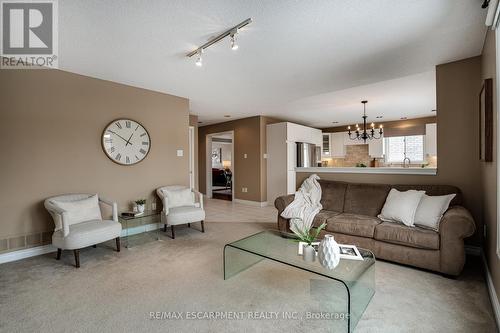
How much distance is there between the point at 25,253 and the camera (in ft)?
9.73

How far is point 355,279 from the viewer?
5.68ft

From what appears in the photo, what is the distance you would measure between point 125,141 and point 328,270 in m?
3.51

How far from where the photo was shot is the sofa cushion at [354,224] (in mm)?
2814

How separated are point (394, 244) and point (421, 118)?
5979 mm

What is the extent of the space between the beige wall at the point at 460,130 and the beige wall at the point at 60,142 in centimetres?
430

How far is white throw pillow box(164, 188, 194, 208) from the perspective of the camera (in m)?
3.91

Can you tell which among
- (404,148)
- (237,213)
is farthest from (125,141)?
(404,148)

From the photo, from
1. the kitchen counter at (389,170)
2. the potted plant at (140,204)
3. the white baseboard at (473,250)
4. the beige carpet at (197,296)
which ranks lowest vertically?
the beige carpet at (197,296)

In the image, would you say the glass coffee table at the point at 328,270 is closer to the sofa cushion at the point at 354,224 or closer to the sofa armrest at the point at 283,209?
the sofa cushion at the point at 354,224

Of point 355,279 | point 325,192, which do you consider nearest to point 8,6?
point 355,279

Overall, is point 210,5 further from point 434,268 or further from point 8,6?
point 434,268

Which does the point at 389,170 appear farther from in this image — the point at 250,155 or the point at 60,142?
the point at 60,142

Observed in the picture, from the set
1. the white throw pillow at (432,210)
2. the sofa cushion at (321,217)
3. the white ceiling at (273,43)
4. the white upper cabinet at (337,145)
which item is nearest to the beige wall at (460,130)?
the white ceiling at (273,43)

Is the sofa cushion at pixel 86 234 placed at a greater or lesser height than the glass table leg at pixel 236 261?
greater
